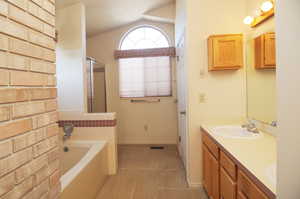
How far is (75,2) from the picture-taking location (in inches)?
106

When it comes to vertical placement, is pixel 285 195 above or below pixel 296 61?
below

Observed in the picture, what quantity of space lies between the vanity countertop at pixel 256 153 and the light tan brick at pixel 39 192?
1015 mm

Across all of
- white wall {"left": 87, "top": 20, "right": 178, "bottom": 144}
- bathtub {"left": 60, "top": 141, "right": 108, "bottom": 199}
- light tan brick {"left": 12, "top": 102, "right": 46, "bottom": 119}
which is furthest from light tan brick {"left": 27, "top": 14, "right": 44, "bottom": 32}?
white wall {"left": 87, "top": 20, "right": 178, "bottom": 144}

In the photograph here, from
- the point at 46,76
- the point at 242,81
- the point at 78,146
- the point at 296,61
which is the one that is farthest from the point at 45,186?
the point at 242,81

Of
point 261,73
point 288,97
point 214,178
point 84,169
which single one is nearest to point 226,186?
point 214,178

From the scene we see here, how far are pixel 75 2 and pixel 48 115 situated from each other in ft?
7.83

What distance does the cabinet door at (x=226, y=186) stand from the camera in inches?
51.8

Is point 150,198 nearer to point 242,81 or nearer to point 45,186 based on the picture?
point 45,186

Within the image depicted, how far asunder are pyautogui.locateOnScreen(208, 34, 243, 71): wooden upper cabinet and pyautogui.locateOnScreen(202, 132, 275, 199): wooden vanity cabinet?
2.75ft

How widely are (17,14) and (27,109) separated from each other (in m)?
0.36

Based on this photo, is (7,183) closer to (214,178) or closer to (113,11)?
(214,178)

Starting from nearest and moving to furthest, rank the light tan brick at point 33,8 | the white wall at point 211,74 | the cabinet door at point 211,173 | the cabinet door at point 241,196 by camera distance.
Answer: the light tan brick at point 33,8 → the cabinet door at point 241,196 → the cabinet door at point 211,173 → the white wall at point 211,74

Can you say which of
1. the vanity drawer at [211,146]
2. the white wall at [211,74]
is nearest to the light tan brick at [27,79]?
the vanity drawer at [211,146]

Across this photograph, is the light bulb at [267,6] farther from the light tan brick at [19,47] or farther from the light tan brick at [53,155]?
the light tan brick at [53,155]
